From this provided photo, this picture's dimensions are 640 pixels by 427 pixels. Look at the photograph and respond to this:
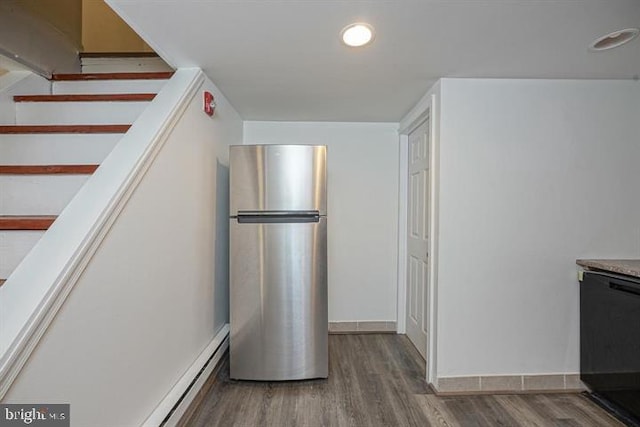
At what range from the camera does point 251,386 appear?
2.54 meters

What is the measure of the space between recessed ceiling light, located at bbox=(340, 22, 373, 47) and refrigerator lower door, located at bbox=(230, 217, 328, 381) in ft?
3.71

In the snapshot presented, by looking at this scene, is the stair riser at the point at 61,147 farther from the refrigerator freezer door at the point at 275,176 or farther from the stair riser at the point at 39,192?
the refrigerator freezer door at the point at 275,176

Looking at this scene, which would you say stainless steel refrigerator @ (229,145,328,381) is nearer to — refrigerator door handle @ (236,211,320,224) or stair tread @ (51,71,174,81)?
refrigerator door handle @ (236,211,320,224)

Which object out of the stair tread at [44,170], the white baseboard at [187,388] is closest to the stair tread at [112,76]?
the stair tread at [44,170]

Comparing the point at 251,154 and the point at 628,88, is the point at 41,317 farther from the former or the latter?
the point at 628,88

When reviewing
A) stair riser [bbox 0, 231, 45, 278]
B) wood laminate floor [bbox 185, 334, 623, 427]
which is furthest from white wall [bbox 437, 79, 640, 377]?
stair riser [bbox 0, 231, 45, 278]

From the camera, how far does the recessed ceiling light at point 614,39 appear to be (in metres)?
1.74

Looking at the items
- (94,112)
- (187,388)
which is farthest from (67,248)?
(94,112)

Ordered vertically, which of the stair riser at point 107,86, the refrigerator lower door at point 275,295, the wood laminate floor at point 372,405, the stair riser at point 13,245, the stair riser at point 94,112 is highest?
the stair riser at point 107,86

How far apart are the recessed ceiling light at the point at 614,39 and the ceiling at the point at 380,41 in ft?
0.14

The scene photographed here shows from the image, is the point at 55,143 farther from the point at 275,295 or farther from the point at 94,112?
the point at 275,295

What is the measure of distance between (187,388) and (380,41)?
2039 millimetres

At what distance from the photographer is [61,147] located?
1963 mm

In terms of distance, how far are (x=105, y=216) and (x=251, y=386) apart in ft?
5.67
